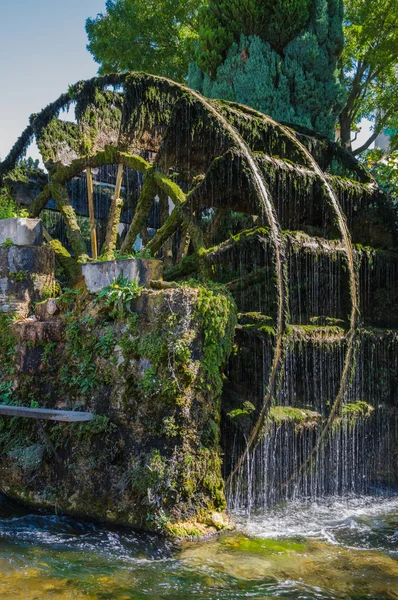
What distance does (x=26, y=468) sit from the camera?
539cm

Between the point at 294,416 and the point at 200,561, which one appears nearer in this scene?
the point at 200,561

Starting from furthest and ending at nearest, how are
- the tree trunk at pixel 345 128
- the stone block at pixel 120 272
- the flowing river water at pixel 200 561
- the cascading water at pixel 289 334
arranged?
Result: the tree trunk at pixel 345 128 → the stone block at pixel 120 272 → the cascading water at pixel 289 334 → the flowing river water at pixel 200 561

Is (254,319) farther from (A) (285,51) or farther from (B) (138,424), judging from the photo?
(A) (285,51)

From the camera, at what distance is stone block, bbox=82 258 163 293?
5.46 m

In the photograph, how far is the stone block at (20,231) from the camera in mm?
6449

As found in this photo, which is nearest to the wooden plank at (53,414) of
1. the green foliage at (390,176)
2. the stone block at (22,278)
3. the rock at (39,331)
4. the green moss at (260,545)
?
the rock at (39,331)

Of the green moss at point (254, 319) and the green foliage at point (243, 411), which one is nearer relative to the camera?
the green foliage at point (243, 411)

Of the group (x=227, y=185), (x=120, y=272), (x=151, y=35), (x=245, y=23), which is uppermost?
(x=151, y=35)

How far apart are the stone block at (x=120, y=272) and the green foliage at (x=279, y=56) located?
747 cm

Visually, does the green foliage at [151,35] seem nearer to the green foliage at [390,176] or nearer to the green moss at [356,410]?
the green foliage at [390,176]

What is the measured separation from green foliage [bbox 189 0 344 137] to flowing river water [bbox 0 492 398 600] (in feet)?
28.4

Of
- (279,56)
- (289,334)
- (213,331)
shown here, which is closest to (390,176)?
(279,56)

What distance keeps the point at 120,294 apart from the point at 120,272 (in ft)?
0.91

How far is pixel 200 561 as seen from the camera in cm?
436
